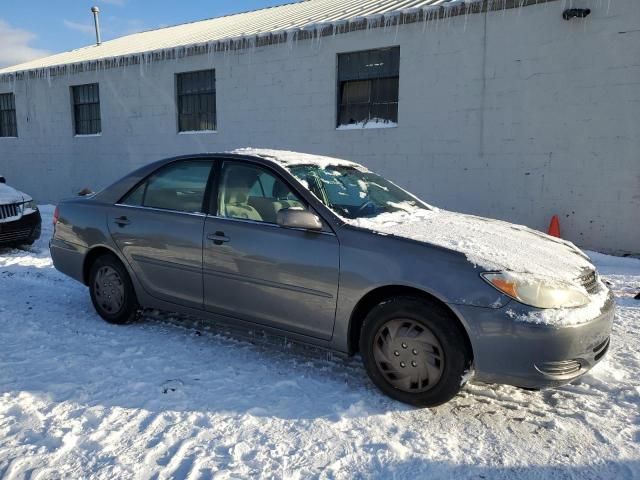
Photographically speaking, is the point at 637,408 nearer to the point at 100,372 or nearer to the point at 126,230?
the point at 100,372

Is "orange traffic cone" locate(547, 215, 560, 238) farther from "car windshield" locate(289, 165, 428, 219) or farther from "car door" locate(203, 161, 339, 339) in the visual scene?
"car door" locate(203, 161, 339, 339)

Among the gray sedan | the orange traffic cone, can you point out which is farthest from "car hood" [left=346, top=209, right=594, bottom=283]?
the orange traffic cone

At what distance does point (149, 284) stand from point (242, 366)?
120 centimetres

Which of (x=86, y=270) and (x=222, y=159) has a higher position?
(x=222, y=159)

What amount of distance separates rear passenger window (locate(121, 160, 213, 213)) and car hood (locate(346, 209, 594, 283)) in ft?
4.53

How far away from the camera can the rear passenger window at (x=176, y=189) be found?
3963 millimetres

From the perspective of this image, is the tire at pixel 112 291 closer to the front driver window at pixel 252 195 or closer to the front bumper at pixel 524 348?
the front driver window at pixel 252 195

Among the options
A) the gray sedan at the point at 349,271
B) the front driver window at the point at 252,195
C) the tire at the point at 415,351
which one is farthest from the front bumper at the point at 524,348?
the front driver window at the point at 252,195

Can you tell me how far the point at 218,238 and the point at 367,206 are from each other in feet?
3.69

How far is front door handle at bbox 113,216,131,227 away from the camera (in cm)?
427

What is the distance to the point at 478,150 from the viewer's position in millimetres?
8117

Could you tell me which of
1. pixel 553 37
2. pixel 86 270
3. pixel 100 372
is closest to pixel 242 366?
pixel 100 372

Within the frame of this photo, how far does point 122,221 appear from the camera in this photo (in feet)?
14.1

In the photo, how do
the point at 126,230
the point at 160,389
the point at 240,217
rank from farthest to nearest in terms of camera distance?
the point at 126,230 → the point at 240,217 → the point at 160,389
